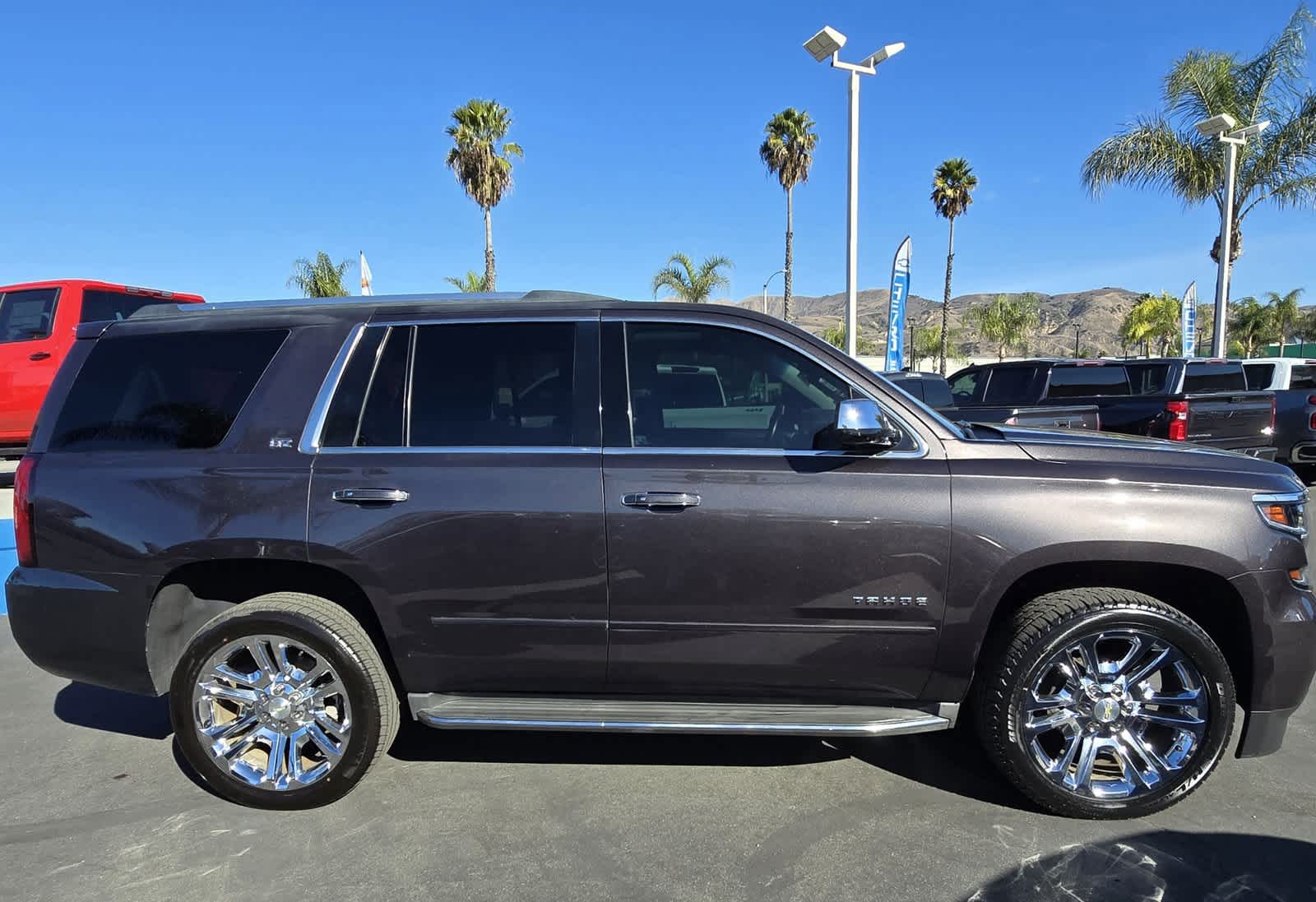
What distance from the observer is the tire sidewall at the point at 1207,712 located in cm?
269

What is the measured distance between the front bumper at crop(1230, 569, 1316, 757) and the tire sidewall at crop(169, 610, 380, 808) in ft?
10.4

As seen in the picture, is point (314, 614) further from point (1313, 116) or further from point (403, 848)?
point (1313, 116)

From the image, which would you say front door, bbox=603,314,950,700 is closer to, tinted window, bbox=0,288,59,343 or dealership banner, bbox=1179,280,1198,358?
tinted window, bbox=0,288,59,343

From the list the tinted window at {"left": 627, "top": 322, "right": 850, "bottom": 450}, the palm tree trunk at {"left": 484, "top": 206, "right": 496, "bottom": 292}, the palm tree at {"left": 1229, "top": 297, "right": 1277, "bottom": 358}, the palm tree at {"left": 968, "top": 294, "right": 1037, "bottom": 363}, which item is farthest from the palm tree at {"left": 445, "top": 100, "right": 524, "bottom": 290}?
the palm tree at {"left": 1229, "top": 297, "right": 1277, "bottom": 358}

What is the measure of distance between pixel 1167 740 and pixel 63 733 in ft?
15.7

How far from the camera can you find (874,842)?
2691mm

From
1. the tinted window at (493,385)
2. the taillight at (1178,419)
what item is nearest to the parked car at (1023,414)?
the taillight at (1178,419)

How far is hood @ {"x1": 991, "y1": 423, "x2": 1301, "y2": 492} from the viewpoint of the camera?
2.75 metres

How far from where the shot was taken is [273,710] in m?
2.93

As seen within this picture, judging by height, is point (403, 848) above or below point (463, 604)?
below

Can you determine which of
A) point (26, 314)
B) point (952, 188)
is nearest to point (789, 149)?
point (952, 188)

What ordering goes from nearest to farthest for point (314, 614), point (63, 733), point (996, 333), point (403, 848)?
point (403, 848), point (314, 614), point (63, 733), point (996, 333)

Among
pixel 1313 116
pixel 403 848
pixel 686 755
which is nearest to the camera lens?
pixel 403 848

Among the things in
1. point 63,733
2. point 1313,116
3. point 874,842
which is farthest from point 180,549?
point 1313,116
